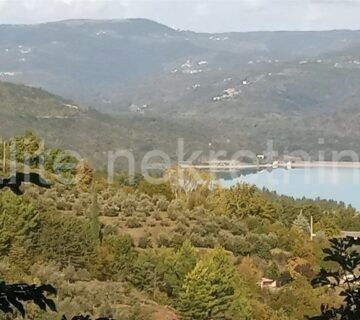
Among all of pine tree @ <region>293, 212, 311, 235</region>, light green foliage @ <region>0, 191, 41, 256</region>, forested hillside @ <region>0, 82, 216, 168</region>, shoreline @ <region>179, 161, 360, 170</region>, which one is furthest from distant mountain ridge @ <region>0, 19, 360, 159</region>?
light green foliage @ <region>0, 191, 41, 256</region>

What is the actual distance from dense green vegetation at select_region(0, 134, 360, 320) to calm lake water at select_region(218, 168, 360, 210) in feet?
86.9

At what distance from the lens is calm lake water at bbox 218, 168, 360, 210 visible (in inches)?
1948

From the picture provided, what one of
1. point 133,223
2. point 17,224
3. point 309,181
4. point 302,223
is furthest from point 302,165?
point 17,224

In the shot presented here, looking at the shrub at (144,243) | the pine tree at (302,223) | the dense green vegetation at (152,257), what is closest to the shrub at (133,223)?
the dense green vegetation at (152,257)

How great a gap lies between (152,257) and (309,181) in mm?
44941

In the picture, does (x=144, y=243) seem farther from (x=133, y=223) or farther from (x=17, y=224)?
(x=17, y=224)

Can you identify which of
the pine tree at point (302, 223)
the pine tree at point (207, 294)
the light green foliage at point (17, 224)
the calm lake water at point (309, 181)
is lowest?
the calm lake water at point (309, 181)

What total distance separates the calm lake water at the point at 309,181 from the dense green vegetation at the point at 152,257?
26.5 metres

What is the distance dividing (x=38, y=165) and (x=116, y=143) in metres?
40.3

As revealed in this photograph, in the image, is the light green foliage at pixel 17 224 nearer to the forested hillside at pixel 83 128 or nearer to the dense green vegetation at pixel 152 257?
the dense green vegetation at pixel 152 257

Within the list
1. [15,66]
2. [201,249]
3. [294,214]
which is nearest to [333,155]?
[294,214]

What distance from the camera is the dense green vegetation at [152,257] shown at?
12016mm

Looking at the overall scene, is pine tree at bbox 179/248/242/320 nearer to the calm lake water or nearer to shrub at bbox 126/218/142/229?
shrub at bbox 126/218/142/229

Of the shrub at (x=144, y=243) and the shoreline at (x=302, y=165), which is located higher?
the shrub at (x=144, y=243)
